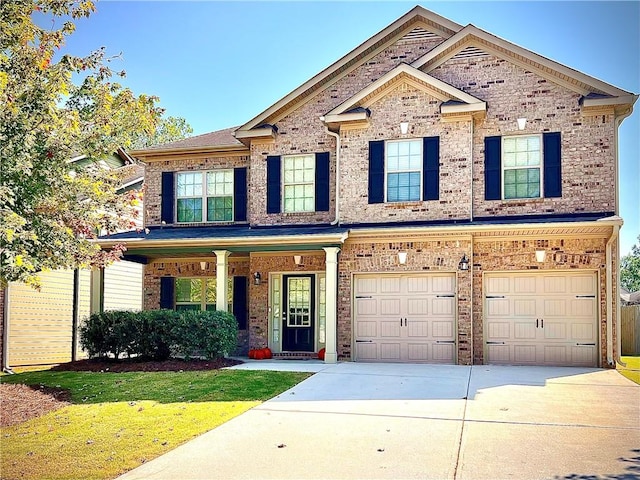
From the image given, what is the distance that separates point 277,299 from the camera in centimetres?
1562

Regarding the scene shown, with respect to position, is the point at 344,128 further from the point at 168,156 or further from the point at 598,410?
the point at 598,410

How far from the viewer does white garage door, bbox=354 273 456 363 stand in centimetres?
1388

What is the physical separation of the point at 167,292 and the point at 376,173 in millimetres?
6650

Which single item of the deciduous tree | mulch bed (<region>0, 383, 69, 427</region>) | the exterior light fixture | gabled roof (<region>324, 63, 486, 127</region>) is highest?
gabled roof (<region>324, 63, 486, 127</region>)

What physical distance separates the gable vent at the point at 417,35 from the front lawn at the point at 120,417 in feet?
29.6

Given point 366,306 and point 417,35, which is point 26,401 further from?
point 417,35

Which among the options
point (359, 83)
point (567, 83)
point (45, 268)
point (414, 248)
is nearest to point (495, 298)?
point (414, 248)

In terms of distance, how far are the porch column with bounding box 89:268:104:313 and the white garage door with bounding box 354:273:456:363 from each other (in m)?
7.62

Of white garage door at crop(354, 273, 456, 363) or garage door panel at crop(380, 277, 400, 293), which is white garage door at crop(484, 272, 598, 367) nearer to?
white garage door at crop(354, 273, 456, 363)

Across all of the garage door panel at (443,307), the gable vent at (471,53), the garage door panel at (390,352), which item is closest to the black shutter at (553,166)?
the gable vent at (471,53)

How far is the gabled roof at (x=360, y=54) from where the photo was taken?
15.3m

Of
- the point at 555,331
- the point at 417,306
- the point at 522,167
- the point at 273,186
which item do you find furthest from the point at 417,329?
the point at 273,186

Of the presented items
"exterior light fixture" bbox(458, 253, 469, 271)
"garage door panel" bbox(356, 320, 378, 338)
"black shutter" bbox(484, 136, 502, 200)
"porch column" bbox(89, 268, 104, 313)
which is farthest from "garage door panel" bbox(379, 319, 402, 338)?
"porch column" bbox(89, 268, 104, 313)

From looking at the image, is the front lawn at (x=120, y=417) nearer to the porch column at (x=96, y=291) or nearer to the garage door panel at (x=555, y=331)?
the porch column at (x=96, y=291)
